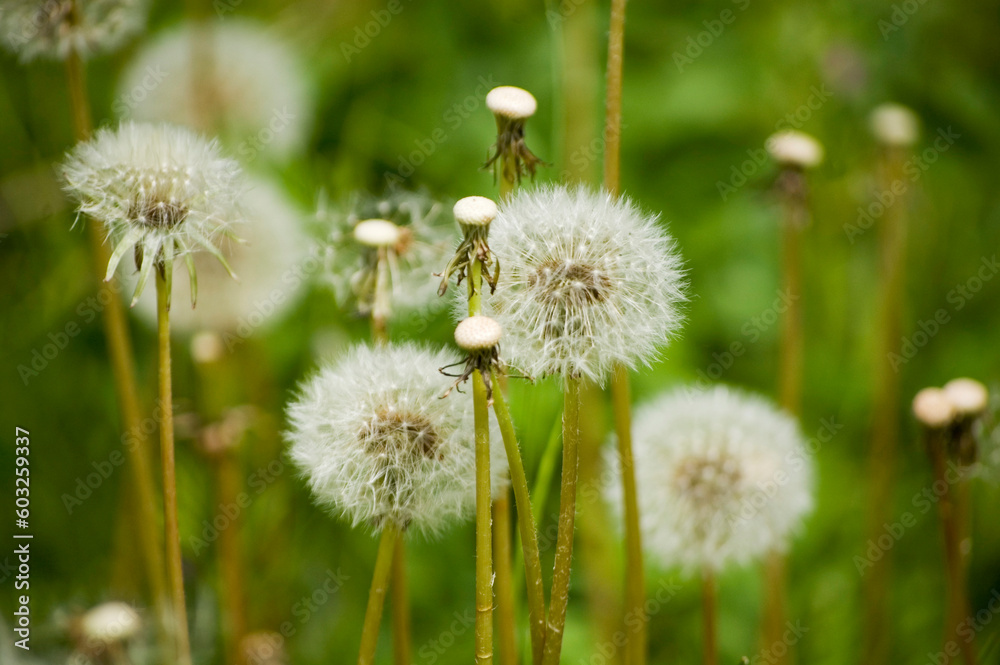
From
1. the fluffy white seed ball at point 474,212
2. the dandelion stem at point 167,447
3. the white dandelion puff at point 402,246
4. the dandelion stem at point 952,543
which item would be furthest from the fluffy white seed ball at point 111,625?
the dandelion stem at point 952,543

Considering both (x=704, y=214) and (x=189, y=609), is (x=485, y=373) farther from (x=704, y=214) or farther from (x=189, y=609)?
(x=704, y=214)

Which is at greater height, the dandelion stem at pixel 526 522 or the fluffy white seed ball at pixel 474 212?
the fluffy white seed ball at pixel 474 212

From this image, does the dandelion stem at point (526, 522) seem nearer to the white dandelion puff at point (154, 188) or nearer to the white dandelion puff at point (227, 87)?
the white dandelion puff at point (154, 188)

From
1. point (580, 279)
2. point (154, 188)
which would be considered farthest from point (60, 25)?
point (580, 279)

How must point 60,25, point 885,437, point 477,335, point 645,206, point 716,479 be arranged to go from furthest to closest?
point 645,206
point 885,437
point 716,479
point 60,25
point 477,335

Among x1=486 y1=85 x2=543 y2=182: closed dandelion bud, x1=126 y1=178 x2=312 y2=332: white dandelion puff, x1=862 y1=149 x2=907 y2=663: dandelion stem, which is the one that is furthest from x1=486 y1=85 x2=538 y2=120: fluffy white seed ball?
x1=862 y1=149 x2=907 y2=663: dandelion stem

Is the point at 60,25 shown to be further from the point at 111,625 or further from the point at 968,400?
the point at 968,400
